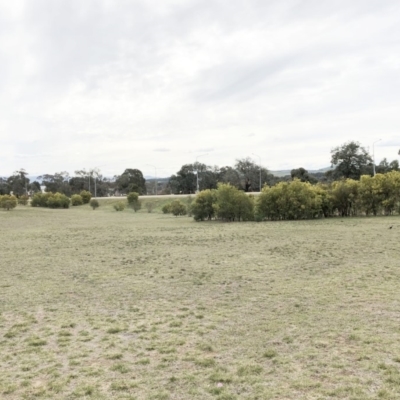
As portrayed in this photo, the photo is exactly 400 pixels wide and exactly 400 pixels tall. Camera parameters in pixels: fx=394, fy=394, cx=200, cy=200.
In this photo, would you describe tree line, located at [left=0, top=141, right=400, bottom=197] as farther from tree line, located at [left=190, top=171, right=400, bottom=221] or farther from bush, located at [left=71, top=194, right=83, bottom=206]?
tree line, located at [left=190, top=171, right=400, bottom=221]

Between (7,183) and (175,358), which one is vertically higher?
(7,183)

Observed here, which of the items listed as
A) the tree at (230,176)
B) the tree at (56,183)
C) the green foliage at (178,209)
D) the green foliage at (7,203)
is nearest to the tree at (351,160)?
the tree at (230,176)

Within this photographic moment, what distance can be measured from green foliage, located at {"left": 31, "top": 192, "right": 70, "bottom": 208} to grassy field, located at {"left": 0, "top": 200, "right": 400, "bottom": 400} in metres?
41.1

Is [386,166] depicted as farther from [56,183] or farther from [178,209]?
[56,183]

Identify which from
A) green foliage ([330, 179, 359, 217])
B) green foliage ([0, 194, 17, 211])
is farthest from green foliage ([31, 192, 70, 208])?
green foliage ([330, 179, 359, 217])

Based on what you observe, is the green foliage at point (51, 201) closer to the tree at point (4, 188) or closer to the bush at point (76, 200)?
the bush at point (76, 200)

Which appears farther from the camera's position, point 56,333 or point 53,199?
point 53,199

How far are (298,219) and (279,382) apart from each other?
22.7 meters

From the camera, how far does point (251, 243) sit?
48.3 ft

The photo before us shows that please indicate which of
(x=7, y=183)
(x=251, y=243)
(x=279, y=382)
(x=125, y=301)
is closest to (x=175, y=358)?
(x=279, y=382)

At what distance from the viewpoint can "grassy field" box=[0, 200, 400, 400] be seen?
3.68 m

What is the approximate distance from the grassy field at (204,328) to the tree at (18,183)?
73.3 metres

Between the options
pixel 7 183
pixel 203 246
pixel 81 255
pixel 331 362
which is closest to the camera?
pixel 331 362

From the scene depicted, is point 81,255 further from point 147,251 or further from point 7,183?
point 7,183
